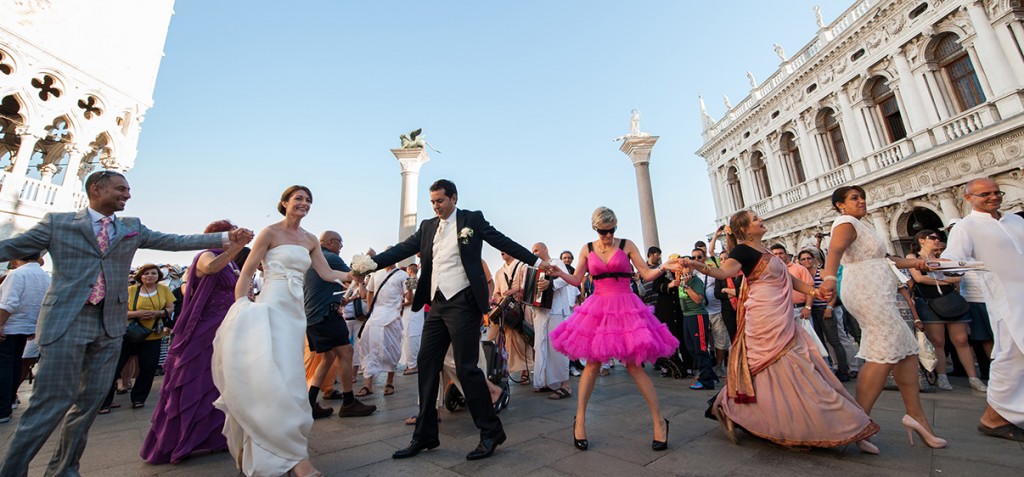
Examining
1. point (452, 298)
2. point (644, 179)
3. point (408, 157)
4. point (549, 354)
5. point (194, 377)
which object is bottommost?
point (549, 354)

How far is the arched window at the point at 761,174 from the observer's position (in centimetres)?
2250

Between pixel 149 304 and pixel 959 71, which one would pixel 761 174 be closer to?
pixel 959 71

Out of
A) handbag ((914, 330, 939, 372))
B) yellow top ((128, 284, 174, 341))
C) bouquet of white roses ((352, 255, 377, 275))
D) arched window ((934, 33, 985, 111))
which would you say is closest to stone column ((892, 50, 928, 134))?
arched window ((934, 33, 985, 111))

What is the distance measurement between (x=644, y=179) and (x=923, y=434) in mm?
11522

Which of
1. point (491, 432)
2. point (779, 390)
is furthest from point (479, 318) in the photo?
point (779, 390)

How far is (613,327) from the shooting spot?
295cm

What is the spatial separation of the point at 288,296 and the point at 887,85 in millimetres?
22119

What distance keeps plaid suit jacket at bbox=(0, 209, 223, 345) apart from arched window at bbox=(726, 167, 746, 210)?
27.5 meters

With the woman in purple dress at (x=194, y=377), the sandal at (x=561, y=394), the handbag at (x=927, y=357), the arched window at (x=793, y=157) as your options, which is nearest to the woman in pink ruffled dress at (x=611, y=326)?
the sandal at (x=561, y=394)

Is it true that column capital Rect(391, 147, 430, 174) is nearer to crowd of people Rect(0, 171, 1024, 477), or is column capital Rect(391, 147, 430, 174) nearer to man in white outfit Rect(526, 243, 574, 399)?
man in white outfit Rect(526, 243, 574, 399)

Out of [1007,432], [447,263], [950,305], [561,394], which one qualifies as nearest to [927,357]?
[950,305]

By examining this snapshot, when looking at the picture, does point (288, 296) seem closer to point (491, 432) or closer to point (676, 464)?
point (491, 432)

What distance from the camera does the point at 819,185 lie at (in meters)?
18.4

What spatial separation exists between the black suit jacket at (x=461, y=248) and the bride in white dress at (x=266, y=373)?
26.8 inches
